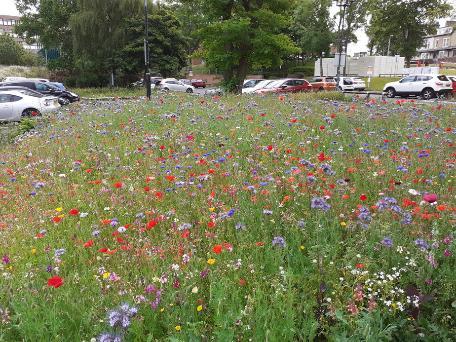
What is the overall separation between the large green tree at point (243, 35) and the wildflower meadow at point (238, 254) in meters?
20.8

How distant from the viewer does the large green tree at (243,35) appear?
82.8 feet

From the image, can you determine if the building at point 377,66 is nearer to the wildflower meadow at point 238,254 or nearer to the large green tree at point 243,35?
the large green tree at point 243,35

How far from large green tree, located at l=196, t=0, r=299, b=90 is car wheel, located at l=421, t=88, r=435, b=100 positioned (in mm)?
9391

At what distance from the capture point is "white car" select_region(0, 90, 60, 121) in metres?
18.5

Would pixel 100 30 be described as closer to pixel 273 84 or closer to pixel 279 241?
pixel 273 84

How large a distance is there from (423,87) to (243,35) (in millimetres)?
13083

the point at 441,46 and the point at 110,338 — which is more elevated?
the point at 441,46

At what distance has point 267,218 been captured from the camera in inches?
147

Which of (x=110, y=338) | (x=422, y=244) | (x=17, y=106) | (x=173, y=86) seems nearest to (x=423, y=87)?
(x=173, y=86)

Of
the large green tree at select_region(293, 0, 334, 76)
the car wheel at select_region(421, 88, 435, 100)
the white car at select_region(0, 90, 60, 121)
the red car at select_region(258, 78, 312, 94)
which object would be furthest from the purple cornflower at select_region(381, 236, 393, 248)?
the large green tree at select_region(293, 0, 334, 76)

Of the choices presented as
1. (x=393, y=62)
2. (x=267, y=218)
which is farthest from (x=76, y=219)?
(x=393, y=62)

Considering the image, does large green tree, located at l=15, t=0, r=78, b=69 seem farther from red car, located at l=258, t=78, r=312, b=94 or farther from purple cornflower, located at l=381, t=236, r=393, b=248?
purple cornflower, located at l=381, t=236, r=393, b=248

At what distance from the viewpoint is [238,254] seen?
3203mm

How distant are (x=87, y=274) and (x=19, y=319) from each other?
59 centimetres
